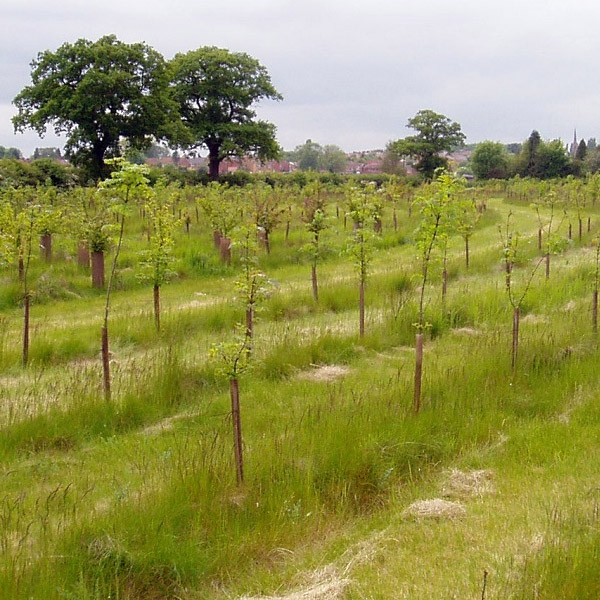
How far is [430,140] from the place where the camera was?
53438mm

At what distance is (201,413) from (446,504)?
3041 millimetres

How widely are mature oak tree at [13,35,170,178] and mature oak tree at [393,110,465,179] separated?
26.6m

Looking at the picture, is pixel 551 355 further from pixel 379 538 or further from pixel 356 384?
pixel 379 538

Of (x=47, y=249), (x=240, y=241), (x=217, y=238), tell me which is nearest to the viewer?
(x=240, y=241)

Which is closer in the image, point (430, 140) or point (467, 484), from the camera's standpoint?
point (467, 484)

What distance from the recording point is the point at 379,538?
13.9 feet

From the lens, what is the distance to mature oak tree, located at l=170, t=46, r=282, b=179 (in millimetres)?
38406

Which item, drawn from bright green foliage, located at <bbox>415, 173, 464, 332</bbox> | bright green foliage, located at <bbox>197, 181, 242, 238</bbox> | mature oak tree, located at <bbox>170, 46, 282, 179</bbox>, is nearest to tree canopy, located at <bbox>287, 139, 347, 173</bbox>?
mature oak tree, located at <bbox>170, 46, 282, 179</bbox>

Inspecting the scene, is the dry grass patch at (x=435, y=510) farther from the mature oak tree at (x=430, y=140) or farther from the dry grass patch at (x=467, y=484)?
the mature oak tree at (x=430, y=140)

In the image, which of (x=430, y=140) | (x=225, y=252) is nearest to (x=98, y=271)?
(x=225, y=252)

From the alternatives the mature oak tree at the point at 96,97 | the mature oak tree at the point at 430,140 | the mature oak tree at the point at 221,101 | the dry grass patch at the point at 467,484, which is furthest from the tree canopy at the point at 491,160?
the dry grass patch at the point at 467,484

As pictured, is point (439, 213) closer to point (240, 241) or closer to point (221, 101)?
point (240, 241)

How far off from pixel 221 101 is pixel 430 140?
21437 millimetres

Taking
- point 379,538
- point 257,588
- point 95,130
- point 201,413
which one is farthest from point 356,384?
point 95,130
